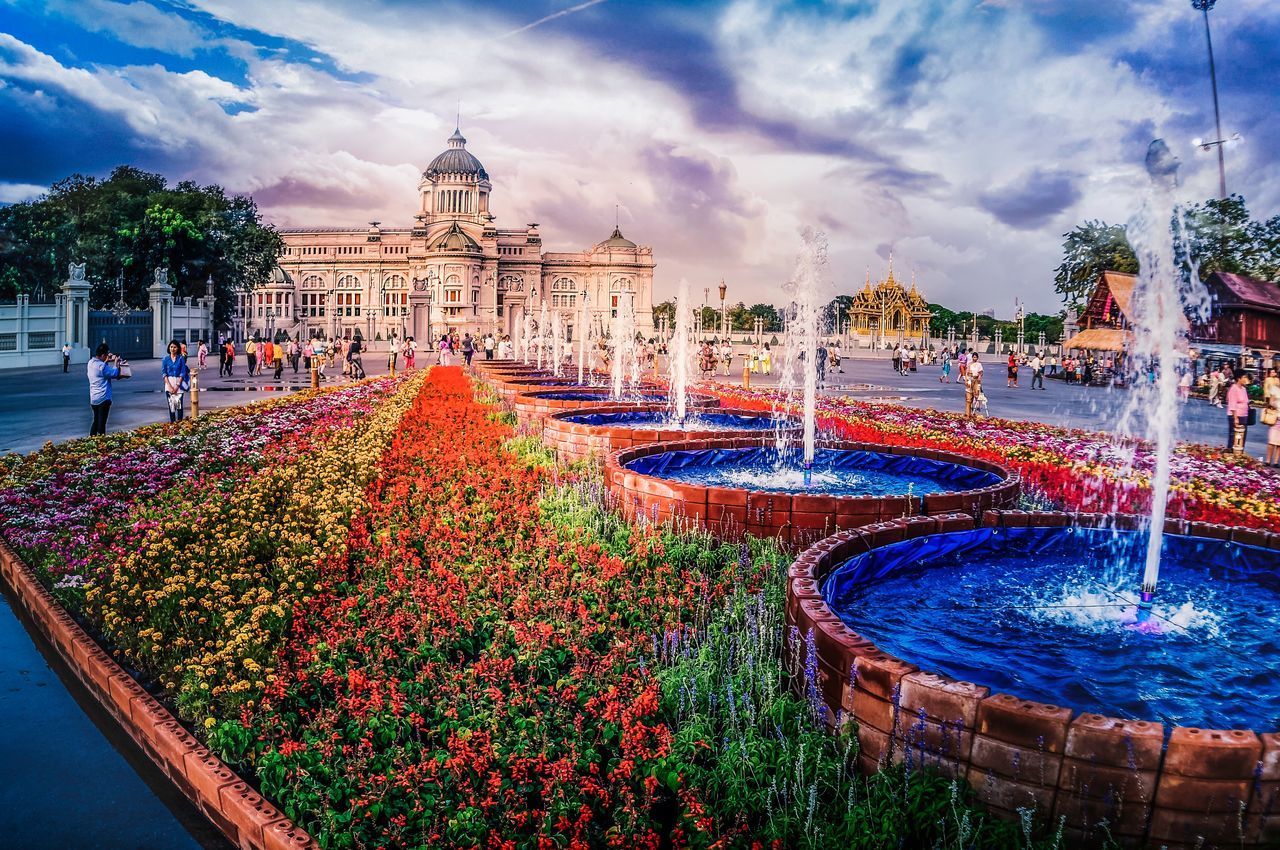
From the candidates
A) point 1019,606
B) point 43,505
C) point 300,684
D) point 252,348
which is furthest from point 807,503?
point 252,348

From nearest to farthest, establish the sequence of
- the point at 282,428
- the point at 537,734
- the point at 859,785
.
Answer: the point at 859,785
the point at 537,734
the point at 282,428

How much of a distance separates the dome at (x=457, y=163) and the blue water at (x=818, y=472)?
9866 centimetres

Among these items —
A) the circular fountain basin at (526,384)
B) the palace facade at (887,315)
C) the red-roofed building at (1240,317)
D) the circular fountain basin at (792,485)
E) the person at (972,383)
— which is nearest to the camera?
the circular fountain basin at (792,485)

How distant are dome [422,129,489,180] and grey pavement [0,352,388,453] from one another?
7473 cm

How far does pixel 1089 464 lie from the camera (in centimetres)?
1033

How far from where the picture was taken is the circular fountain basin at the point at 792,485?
21.1 feet

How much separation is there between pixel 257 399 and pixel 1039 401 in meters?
20.3

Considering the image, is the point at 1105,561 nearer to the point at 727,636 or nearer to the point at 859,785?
the point at 727,636

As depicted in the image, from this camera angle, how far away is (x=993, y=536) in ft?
19.8

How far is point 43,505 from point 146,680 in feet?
13.0

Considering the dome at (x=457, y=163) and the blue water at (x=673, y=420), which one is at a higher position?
the dome at (x=457, y=163)

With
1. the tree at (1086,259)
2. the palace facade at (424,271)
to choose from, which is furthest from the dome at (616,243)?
the tree at (1086,259)

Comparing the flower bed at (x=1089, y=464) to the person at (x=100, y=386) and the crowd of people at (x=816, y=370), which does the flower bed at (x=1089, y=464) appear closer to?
the crowd of people at (x=816, y=370)

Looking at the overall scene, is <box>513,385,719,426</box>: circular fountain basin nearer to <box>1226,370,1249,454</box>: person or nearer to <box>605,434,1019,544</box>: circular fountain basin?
<box>605,434,1019,544</box>: circular fountain basin
